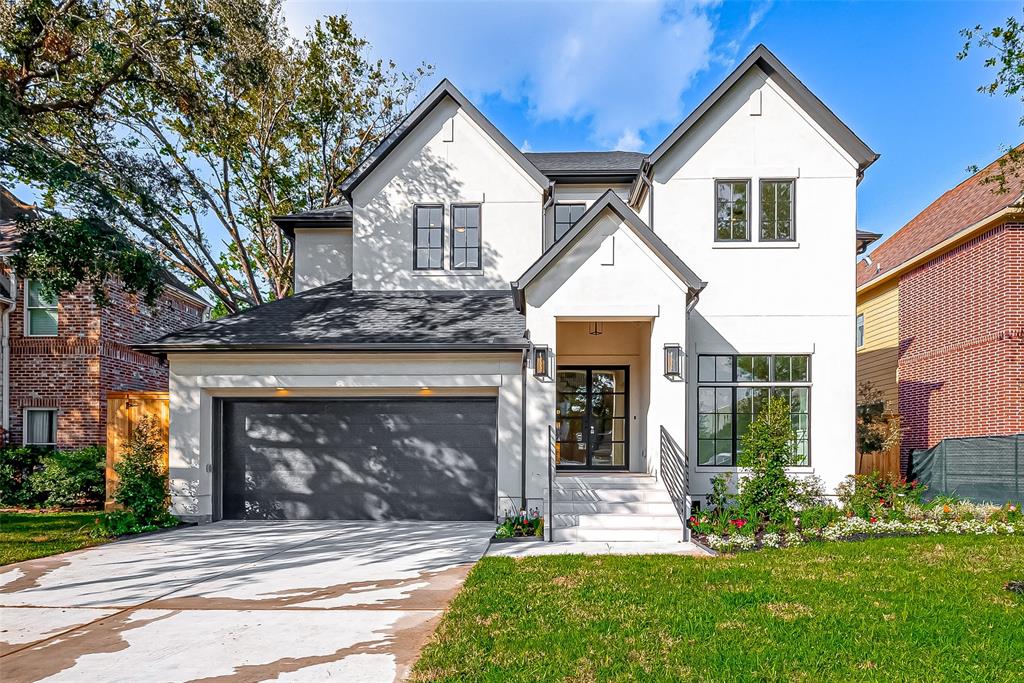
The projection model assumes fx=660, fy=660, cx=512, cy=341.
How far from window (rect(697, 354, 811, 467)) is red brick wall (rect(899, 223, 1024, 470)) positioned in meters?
5.35

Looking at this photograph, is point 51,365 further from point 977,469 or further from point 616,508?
point 977,469

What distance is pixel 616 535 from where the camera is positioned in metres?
9.99

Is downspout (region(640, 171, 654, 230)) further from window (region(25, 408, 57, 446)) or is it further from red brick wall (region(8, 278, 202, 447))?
window (region(25, 408, 57, 446))

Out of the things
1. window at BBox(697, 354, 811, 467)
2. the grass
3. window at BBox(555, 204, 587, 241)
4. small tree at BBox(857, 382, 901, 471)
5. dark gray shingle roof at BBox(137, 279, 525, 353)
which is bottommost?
the grass

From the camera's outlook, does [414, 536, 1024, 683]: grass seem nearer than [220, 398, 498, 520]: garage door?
Yes

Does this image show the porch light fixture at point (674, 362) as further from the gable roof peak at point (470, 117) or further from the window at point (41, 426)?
the window at point (41, 426)

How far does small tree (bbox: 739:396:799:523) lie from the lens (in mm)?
10039

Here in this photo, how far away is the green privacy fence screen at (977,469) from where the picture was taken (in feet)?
39.3

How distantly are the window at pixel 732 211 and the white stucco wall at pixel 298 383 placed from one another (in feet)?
15.3

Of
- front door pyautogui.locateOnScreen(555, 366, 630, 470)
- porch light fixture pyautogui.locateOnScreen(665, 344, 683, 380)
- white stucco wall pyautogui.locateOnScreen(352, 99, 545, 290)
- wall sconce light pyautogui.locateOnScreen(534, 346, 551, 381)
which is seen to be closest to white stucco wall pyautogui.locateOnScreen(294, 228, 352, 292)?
white stucco wall pyautogui.locateOnScreen(352, 99, 545, 290)

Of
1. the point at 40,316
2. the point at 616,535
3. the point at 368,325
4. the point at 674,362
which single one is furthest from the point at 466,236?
the point at 40,316

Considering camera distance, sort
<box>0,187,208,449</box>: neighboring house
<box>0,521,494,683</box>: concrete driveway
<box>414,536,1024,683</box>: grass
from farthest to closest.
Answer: <box>0,187,208,449</box>: neighboring house
<box>0,521,494,683</box>: concrete driveway
<box>414,536,1024,683</box>: grass

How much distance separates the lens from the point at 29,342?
1580cm

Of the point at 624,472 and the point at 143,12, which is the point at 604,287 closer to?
the point at 624,472
